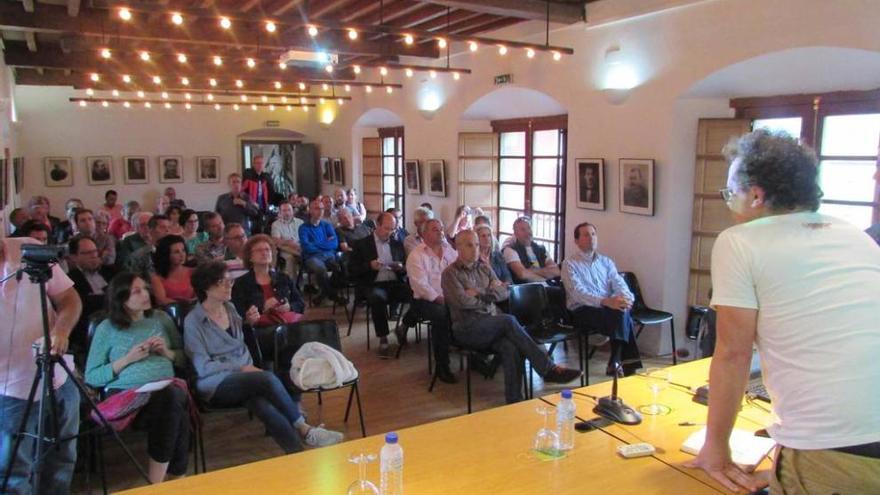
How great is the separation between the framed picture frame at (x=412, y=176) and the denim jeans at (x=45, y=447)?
7.68 meters

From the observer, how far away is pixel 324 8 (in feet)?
24.0

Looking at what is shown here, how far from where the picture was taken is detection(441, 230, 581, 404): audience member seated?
477cm

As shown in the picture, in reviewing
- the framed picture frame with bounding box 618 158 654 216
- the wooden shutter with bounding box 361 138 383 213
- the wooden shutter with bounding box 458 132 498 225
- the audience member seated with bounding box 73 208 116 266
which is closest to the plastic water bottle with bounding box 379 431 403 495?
the framed picture frame with bounding box 618 158 654 216

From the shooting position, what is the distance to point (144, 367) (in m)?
3.63

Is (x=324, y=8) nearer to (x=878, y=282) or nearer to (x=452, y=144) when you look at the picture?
(x=452, y=144)

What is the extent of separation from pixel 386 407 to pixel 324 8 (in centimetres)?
465

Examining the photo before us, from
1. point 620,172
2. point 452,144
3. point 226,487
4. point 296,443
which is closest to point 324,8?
point 452,144

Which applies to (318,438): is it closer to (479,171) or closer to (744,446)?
(744,446)

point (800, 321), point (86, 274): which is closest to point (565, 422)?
point (800, 321)

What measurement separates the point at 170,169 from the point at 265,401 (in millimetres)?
11625

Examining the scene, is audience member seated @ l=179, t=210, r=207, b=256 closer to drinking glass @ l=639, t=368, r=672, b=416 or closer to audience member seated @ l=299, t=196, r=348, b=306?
audience member seated @ l=299, t=196, r=348, b=306

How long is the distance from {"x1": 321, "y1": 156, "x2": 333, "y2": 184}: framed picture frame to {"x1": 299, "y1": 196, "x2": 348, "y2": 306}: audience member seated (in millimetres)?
5781

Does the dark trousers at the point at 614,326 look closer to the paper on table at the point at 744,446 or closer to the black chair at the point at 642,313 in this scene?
the black chair at the point at 642,313

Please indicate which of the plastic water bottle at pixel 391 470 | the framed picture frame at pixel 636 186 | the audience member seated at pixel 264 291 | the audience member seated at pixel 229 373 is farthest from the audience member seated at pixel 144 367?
the framed picture frame at pixel 636 186
